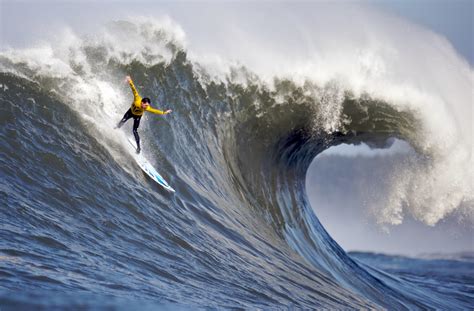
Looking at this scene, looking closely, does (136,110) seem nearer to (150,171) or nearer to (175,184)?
(150,171)

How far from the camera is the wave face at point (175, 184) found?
571 centimetres

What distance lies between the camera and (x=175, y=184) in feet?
31.5

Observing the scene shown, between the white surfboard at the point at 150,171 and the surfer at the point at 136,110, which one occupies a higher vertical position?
the surfer at the point at 136,110

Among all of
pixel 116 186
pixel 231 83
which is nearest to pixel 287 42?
pixel 231 83

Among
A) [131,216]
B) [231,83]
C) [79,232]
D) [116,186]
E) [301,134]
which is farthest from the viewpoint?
[301,134]

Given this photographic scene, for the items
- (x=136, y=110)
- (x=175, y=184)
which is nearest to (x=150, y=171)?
(x=175, y=184)

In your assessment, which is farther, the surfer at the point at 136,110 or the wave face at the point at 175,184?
the surfer at the point at 136,110

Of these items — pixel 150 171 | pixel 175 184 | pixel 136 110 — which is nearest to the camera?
pixel 150 171

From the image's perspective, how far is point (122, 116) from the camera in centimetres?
1012

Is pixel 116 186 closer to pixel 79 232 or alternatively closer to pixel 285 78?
pixel 79 232

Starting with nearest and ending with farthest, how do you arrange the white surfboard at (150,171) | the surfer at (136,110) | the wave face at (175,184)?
the wave face at (175,184) → the white surfboard at (150,171) → the surfer at (136,110)

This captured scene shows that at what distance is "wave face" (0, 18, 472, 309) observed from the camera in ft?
18.7

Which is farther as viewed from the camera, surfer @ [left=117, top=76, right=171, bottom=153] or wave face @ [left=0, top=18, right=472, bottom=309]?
Result: surfer @ [left=117, top=76, right=171, bottom=153]

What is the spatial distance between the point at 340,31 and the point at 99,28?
18.0ft
